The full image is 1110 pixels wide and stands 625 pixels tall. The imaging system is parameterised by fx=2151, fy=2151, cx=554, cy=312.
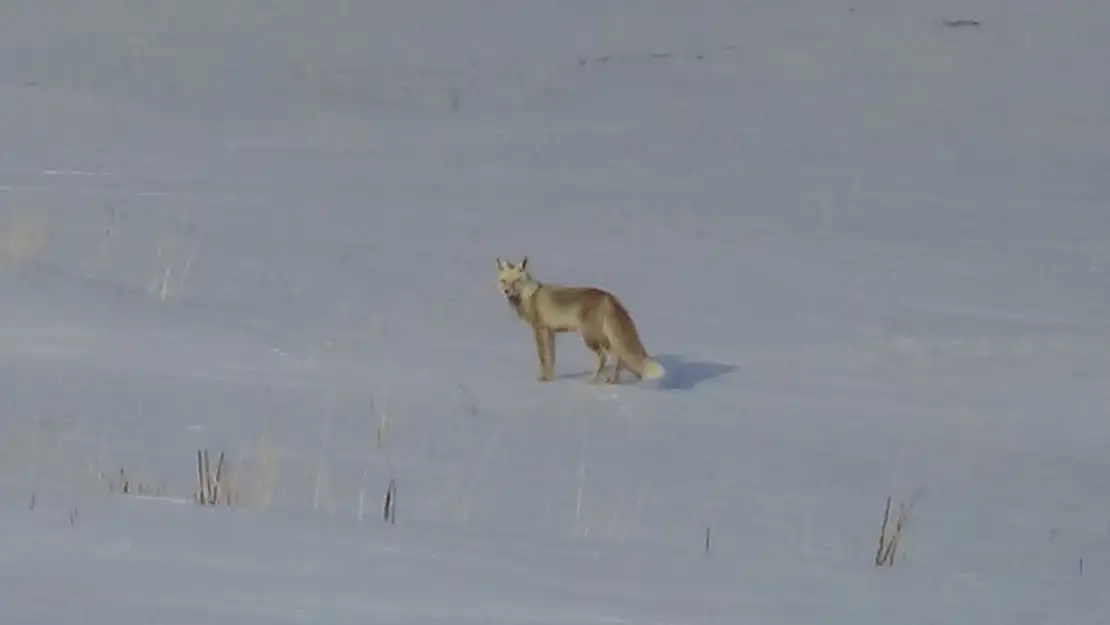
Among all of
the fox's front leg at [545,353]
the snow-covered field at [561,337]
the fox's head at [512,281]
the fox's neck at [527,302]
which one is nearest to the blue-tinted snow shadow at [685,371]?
the snow-covered field at [561,337]

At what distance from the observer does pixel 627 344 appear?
28.6 ft

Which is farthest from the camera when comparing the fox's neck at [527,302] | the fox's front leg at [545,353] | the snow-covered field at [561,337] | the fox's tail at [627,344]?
the fox's neck at [527,302]

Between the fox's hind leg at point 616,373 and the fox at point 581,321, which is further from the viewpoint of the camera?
the fox's hind leg at point 616,373

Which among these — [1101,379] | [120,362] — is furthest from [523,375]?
[1101,379]

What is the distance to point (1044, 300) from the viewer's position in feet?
38.2

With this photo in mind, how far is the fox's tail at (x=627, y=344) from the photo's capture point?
28.6 ft

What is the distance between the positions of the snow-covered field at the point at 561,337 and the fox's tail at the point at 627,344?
11 centimetres

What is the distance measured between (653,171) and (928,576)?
10.8 meters

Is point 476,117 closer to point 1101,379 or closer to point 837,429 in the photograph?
point 1101,379

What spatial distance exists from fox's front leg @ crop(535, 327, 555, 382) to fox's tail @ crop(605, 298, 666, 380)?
312 mm

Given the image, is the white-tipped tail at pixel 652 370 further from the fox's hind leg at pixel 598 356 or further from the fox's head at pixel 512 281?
the fox's head at pixel 512 281

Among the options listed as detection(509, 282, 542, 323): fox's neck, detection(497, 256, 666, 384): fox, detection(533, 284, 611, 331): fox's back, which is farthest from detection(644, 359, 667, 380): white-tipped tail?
detection(509, 282, 542, 323): fox's neck

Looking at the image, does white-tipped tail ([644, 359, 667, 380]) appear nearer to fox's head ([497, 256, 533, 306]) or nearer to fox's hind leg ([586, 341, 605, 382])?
fox's hind leg ([586, 341, 605, 382])

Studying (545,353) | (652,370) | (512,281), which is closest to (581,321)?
(545,353)
